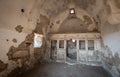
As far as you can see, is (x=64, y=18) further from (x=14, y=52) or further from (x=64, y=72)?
(x=14, y=52)

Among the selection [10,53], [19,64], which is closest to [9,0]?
[10,53]

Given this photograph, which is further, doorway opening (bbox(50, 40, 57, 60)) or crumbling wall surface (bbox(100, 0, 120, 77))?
doorway opening (bbox(50, 40, 57, 60))

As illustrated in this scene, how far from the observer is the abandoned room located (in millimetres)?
3520

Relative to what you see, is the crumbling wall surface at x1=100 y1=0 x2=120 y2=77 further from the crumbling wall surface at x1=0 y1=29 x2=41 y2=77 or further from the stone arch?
the crumbling wall surface at x1=0 y1=29 x2=41 y2=77

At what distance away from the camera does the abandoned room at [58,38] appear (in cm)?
352

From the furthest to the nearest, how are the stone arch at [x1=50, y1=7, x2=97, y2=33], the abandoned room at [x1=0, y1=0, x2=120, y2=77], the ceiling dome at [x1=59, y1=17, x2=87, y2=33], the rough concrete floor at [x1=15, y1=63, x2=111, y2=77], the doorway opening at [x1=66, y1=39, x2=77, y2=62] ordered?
the doorway opening at [x1=66, y1=39, x2=77, y2=62]
the ceiling dome at [x1=59, y1=17, x2=87, y2=33]
the stone arch at [x1=50, y1=7, x2=97, y2=33]
the rough concrete floor at [x1=15, y1=63, x2=111, y2=77]
the abandoned room at [x1=0, y1=0, x2=120, y2=77]

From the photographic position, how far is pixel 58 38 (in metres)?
→ 7.13

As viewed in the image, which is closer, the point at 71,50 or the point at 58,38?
the point at 58,38

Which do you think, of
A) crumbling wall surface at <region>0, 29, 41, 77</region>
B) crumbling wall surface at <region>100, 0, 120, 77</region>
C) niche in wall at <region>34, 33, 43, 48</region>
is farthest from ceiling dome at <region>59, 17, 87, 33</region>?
crumbling wall surface at <region>0, 29, 41, 77</region>

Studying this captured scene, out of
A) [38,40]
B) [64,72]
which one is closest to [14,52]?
[64,72]

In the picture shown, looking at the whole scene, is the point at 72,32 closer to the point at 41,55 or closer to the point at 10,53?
the point at 41,55

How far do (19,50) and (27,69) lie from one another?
1.10 meters

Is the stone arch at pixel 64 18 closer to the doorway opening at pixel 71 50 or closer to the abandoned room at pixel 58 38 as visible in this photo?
the abandoned room at pixel 58 38

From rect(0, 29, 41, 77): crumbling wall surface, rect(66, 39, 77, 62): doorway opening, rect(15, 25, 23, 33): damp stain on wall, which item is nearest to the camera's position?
rect(0, 29, 41, 77): crumbling wall surface
